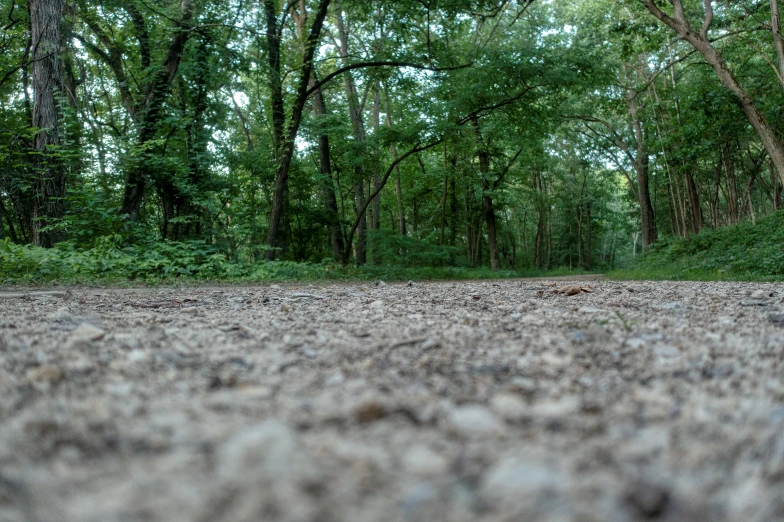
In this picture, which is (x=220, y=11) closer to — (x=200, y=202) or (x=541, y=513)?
(x=200, y=202)

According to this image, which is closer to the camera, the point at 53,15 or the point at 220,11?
the point at 53,15

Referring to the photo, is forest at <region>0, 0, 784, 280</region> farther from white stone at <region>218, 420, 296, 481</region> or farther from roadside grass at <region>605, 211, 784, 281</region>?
white stone at <region>218, 420, 296, 481</region>

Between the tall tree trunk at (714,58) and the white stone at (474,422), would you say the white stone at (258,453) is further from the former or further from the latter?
the tall tree trunk at (714,58)

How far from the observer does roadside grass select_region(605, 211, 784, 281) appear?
938 centimetres

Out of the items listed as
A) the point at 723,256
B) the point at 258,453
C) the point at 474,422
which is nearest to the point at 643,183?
the point at 723,256

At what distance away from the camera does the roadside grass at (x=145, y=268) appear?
272 inches

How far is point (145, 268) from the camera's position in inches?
322

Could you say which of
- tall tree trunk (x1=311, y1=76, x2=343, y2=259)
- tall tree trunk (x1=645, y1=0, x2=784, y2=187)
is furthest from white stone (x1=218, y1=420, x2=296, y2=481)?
tall tree trunk (x1=311, y1=76, x2=343, y2=259)

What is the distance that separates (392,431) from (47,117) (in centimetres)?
1063

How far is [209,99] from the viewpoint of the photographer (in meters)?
12.3

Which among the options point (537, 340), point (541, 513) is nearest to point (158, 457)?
point (541, 513)

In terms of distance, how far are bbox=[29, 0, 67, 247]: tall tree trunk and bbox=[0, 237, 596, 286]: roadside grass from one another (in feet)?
2.96

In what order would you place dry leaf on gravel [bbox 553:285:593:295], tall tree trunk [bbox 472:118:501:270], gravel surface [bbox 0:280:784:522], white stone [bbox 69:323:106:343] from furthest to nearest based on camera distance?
tall tree trunk [bbox 472:118:501:270]
dry leaf on gravel [bbox 553:285:593:295]
white stone [bbox 69:323:106:343]
gravel surface [bbox 0:280:784:522]

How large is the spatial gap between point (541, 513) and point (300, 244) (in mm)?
14922
